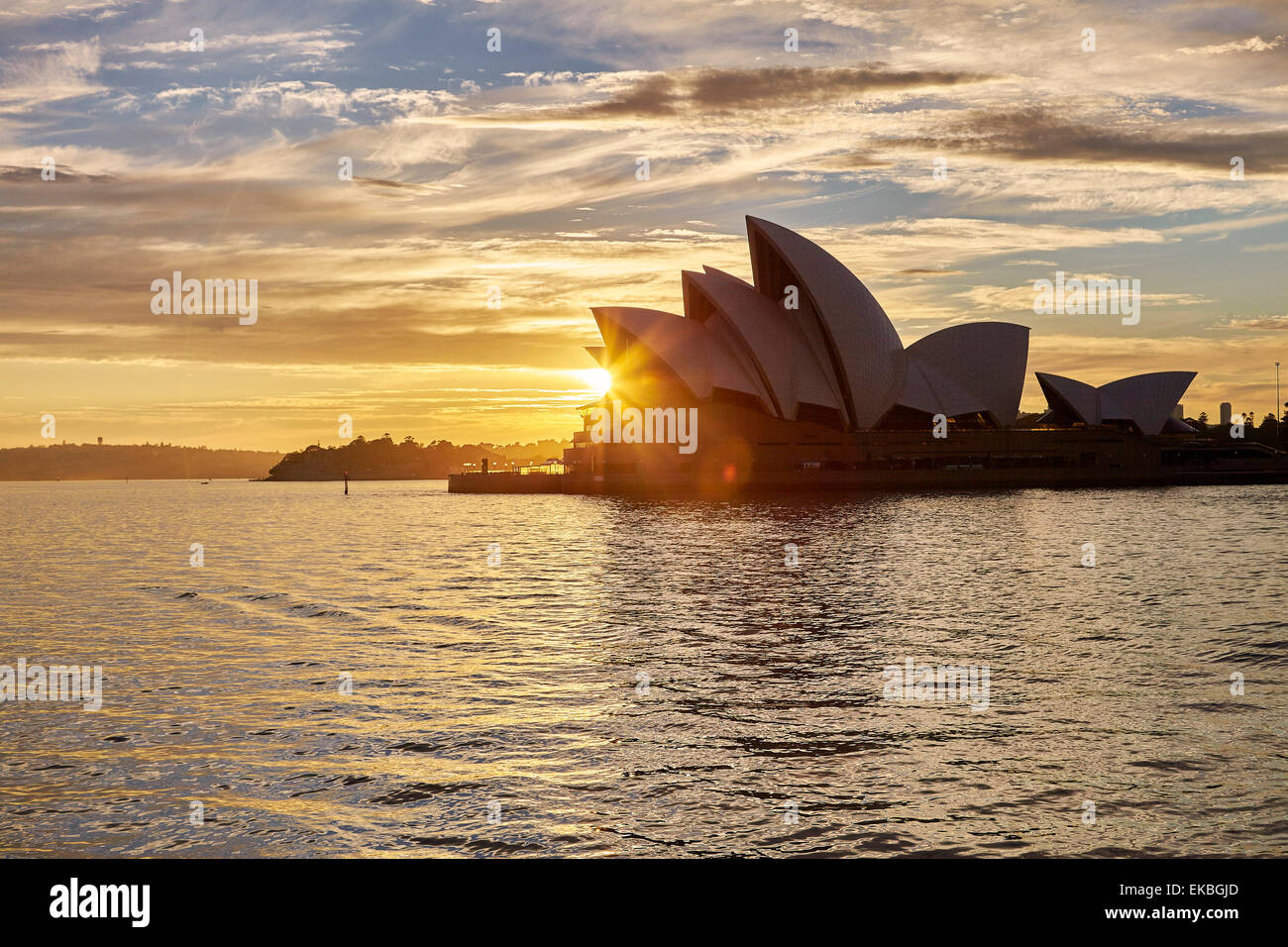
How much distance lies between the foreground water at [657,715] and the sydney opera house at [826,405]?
57770 mm

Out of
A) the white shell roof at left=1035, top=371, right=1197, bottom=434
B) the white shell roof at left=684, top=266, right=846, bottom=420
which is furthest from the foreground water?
the white shell roof at left=1035, top=371, right=1197, bottom=434


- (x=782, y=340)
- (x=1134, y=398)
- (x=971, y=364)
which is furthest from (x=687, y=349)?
(x=1134, y=398)

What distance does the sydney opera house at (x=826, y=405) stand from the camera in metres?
83.5

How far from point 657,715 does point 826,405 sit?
257 ft

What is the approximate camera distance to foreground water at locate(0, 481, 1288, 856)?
795 centimetres

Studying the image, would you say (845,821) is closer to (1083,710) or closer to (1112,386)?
(1083,710)

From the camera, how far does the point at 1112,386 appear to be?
10569 cm

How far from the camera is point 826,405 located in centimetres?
8731

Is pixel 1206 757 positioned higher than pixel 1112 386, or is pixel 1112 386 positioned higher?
pixel 1112 386

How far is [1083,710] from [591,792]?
6523 millimetres

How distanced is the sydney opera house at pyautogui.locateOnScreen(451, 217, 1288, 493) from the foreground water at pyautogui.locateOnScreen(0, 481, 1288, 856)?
57770 mm
